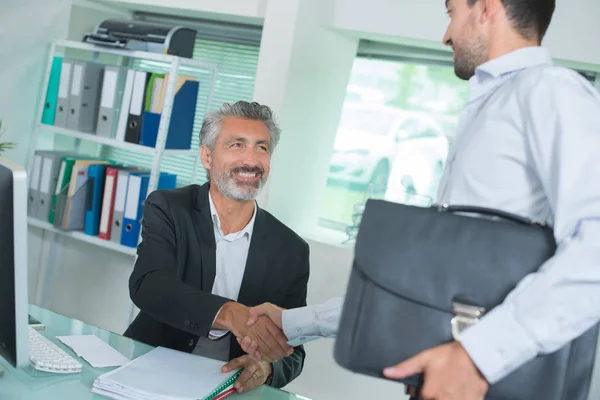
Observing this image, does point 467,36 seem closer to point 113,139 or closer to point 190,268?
point 190,268

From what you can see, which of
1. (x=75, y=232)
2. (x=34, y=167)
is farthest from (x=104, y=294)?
(x=34, y=167)

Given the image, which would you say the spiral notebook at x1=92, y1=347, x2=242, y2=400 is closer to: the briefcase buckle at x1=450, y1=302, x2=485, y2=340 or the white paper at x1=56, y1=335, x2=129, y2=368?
the white paper at x1=56, y1=335, x2=129, y2=368

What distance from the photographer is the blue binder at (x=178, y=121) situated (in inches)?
149

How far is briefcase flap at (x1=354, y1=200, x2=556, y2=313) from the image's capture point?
3.85 ft

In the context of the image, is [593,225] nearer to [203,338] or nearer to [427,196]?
[203,338]

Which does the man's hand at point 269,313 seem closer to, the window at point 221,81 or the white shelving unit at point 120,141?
the white shelving unit at point 120,141

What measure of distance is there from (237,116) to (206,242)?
461mm

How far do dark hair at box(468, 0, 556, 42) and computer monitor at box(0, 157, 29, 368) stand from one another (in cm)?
85

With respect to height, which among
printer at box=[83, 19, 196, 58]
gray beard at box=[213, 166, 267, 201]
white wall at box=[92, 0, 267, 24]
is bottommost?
gray beard at box=[213, 166, 267, 201]

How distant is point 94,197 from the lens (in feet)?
13.0

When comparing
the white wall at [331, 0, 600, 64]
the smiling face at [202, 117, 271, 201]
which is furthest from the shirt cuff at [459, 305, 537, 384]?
the white wall at [331, 0, 600, 64]

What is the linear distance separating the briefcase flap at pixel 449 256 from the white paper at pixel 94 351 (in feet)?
2.91

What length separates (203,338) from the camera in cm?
235

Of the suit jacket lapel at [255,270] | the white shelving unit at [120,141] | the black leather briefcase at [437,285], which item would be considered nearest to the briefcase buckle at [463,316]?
the black leather briefcase at [437,285]
